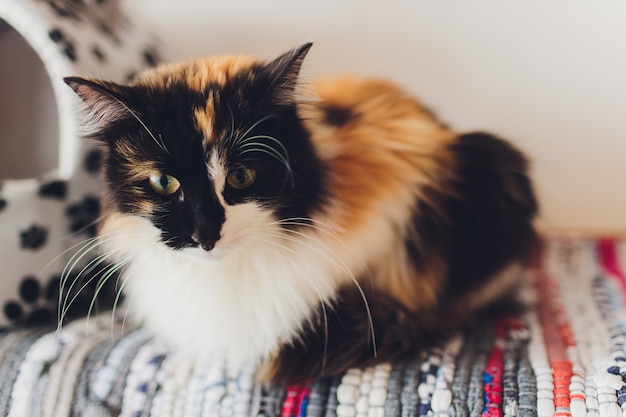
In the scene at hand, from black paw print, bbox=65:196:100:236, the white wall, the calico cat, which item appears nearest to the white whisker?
the calico cat

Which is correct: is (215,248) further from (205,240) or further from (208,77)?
(208,77)

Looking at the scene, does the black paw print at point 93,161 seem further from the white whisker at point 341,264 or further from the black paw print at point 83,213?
the white whisker at point 341,264

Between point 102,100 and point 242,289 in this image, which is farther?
point 242,289

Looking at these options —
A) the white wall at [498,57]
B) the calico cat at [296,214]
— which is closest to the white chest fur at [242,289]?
the calico cat at [296,214]

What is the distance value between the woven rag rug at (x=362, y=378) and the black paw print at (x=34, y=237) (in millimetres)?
140

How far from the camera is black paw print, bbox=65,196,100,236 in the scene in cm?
103

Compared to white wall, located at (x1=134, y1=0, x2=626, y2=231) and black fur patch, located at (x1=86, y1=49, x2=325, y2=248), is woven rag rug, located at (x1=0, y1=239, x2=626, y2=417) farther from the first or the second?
white wall, located at (x1=134, y1=0, x2=626, y2=231)

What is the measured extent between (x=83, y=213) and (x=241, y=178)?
0.44 metres

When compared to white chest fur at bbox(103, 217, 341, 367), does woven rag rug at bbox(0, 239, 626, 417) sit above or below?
below

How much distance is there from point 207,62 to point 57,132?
45 cm

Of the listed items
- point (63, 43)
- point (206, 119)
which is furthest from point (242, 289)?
point (63, 43)

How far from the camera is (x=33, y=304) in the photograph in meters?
0.98

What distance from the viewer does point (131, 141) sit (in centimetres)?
74

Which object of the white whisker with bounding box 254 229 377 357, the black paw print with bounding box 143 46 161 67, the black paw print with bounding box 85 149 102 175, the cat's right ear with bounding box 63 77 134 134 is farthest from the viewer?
the black paw print with bounding box 143 46 161 67
